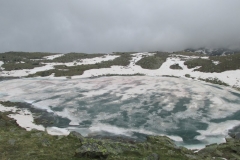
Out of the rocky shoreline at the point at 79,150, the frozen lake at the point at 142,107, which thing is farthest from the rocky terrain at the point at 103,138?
the frozen lake at the point at 142,107

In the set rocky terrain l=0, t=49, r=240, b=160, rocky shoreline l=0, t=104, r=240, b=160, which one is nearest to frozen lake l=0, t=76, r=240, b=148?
rocky terrain l=0, t=49, r=240, b=160

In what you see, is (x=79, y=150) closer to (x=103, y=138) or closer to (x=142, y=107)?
(x=103, y=138)

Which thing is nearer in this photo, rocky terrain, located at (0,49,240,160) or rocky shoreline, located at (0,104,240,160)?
rocky shoreline, located at (0,104,240,160)

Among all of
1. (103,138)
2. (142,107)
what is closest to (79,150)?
(103,138)

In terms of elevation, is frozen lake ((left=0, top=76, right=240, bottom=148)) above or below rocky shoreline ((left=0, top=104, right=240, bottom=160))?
below

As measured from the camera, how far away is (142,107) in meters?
36.8

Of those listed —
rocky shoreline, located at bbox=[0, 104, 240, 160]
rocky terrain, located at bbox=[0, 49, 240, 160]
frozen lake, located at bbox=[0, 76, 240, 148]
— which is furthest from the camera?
frozen lake, located at bbox=[0, 76, 240, 148]

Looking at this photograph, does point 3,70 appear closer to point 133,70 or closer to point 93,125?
point 133,70

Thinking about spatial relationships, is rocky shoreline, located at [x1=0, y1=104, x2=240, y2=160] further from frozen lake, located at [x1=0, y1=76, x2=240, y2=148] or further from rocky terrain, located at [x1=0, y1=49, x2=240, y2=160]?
frozen lake, located at [x1=0, y1=76, x2=240, y2=148]

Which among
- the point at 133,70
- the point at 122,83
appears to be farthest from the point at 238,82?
the point at 133,70

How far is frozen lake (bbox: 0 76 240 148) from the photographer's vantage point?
1059 inches

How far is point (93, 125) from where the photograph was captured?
1121 inches

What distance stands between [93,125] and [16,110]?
1304 cm

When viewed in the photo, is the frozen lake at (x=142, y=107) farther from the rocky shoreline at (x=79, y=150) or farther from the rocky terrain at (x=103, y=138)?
the rocky shoreline at (x=79, y=150)
